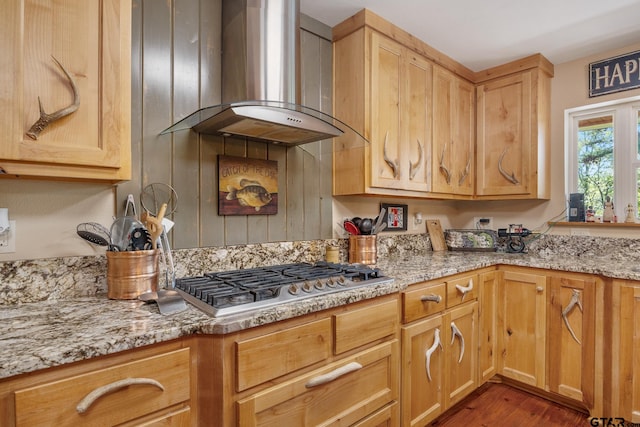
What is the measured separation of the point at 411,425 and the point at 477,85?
2507mm

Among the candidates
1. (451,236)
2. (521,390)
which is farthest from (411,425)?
(451,236)

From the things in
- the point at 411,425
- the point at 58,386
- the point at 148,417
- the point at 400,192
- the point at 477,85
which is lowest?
the point at 411,425

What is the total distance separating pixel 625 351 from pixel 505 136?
158 cm

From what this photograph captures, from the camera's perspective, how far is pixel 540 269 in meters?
2.11

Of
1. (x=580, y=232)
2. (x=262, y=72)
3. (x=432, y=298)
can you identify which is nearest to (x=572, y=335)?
(x=580, y=232)

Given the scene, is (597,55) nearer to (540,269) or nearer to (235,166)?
(540,269)

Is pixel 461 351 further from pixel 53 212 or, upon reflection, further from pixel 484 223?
pixel 53 212

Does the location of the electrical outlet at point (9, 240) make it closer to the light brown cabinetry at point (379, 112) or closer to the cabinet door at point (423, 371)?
the light brown cabinetry at point (379, 112)

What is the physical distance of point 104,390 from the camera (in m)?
0.85

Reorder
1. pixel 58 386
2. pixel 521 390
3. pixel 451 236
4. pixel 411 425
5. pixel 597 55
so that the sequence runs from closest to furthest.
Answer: pixel 58 386
pixel 411 425
pixel 521 390
pixel 597 55
pixel 451 236

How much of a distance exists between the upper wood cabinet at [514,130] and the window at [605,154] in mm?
195

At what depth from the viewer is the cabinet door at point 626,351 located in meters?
1.77

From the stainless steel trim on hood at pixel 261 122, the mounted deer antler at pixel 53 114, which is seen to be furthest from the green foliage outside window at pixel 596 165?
the mounted deer antler at pixel 53 114

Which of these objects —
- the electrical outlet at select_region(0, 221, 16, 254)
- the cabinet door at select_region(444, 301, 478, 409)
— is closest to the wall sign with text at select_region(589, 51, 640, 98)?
the cabinet door at select_region(444, 301, 478, 409)
